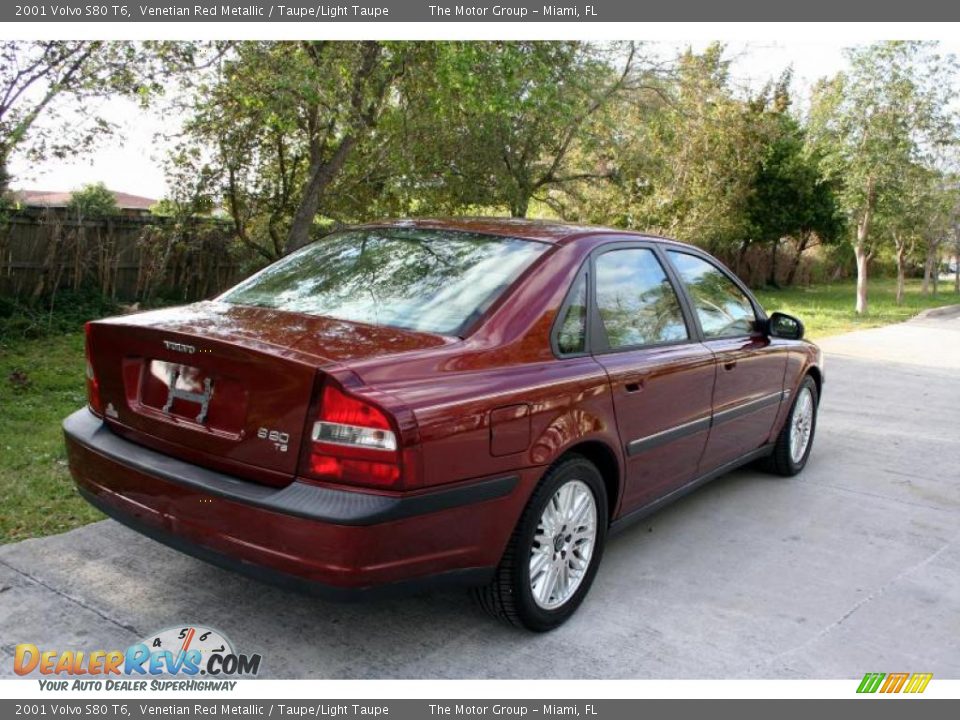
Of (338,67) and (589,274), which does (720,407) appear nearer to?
(589,274)

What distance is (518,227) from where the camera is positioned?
4.09 metres

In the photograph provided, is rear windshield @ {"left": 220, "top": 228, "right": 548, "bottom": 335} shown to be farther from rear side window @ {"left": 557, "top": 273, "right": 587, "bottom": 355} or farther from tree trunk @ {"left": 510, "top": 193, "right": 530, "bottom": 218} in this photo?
tree trunk @ {"left": 510, "top": 193, "right": 530, "bottom": 218}

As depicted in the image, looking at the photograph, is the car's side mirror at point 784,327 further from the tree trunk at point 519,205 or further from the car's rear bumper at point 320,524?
the tree trunk at point 519,205

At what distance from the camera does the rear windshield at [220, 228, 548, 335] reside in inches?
134

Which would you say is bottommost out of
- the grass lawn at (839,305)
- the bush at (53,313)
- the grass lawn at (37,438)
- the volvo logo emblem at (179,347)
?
the grass lawn at (839,305)

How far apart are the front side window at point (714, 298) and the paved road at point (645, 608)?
1085mm

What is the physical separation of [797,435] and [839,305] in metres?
17.5

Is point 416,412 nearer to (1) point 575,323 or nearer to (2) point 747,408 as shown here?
(1) point 575,323

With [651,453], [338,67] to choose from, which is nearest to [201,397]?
[651,453]

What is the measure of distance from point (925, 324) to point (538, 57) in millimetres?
11618

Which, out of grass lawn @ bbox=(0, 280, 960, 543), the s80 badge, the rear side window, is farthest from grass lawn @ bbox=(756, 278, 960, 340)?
the s80 badge

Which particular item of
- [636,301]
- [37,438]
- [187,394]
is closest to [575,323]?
[636,301]

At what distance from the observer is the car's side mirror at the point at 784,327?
5.27m

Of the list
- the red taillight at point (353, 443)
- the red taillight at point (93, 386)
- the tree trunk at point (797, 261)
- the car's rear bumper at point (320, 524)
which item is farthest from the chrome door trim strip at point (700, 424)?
the tree trunk at point (797, 261)
